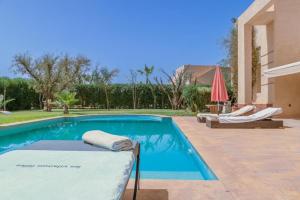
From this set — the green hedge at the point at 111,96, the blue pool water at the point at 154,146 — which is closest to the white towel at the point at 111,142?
the blue pool water at the point at 154,146

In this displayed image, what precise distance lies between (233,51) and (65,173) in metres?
23.0

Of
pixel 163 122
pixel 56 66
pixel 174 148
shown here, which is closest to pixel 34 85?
pixel 56 66

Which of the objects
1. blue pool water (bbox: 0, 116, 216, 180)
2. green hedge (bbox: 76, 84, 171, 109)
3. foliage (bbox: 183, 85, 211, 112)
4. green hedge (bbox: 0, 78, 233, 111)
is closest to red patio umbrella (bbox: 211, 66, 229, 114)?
blue pool water (bbox: 0, 116, 216, 180)

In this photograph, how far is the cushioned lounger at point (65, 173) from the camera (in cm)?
216

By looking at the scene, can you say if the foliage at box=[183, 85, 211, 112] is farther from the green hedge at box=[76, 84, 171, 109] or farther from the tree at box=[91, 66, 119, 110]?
the tree at box=[91, 66, 119, 110]

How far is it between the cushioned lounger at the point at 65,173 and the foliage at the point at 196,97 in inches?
704

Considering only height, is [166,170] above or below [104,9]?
below

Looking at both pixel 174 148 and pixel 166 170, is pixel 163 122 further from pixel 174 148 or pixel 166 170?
pixel 166 170

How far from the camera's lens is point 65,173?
2.62 m

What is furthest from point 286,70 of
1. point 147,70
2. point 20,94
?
point 20,94

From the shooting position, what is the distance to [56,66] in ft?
80.5

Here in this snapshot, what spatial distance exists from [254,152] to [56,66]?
20270mm

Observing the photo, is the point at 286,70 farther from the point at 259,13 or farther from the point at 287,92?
the point at 259,13

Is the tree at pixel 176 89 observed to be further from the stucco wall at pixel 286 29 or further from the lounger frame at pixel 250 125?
the lounger frame at pixel 250 125
